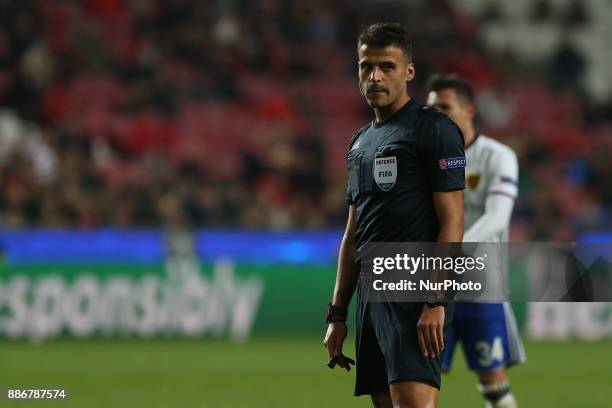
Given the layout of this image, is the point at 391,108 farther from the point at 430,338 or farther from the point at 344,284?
the point at 430,338

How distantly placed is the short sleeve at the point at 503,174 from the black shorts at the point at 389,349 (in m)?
2.15

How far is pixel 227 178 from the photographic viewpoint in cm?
1593

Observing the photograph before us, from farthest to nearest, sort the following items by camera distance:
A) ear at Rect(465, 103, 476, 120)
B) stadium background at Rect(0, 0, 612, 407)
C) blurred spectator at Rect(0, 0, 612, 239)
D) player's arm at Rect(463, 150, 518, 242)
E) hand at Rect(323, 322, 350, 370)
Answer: blurred spectator at Rect(0, 0, 612, 239) < stadium background at Rect(0, 0, 612, 407) < ear at Rect(465, 103, 476, 120) < player's arm at Rect(463, 150, 518, 242) < hand at Rect(323, 322, 350, 370)

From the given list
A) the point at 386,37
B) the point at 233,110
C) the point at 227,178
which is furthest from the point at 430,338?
the point at 233,110

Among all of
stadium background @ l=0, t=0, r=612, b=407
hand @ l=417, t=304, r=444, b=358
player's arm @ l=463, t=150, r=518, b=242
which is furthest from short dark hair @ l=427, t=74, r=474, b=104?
stadium background @ l=0, t=0, r=612, b=407

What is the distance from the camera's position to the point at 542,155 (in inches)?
706

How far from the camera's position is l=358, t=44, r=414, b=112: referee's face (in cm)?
432

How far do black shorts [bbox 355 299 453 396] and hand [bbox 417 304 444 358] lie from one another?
0.16ft

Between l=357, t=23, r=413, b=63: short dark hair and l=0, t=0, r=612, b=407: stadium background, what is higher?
l=0, t=0, r=612, b=407: stadium background

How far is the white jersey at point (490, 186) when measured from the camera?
20.9 ft

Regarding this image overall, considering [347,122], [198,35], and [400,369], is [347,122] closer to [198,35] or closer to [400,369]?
[198,35]

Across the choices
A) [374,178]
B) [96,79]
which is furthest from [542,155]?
[374,178]

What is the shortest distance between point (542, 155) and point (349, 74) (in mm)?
3752

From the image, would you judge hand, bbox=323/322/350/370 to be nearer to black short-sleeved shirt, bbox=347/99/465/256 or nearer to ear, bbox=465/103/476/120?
black short-sleeved shirt, bbox=347/99/465/256
